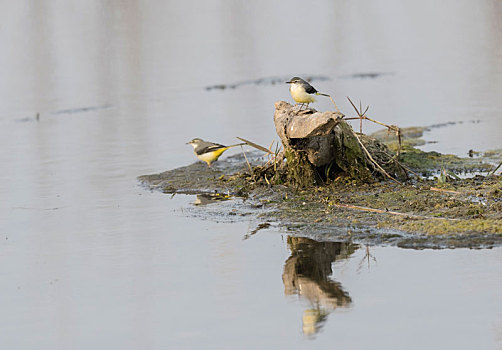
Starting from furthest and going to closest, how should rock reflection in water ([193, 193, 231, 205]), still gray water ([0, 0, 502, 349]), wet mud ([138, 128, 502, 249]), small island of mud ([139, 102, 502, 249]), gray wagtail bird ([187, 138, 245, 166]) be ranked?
gray wagtail bird ([187, 138, 245, 166])
rock reflection in water ([193, 193, 231, 205])
small island of mud ([139, 102, 502, 249])
wet mud ([138, 128, 502, 249])
still gray water ([0, 0, 502, 349])

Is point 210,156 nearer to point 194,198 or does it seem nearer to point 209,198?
point 194,198

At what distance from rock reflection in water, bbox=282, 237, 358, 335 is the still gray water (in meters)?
0.02

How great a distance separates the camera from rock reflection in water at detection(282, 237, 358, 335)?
646 centimetres

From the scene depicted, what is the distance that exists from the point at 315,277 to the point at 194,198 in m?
3.71

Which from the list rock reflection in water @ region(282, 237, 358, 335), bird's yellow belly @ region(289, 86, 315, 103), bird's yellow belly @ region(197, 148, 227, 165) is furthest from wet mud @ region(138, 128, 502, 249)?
bird's yellow belly @ region(289, 86, 315, 103)

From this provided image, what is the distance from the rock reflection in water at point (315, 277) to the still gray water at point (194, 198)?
23 millimetres

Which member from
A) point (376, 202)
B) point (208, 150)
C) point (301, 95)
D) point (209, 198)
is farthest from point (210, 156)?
point (376, 202)

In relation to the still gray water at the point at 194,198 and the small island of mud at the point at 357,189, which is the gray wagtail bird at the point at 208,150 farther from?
the still gray water at the point at 194,198

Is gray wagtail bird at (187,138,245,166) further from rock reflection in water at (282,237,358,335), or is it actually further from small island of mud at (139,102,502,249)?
rock reflection in water at (282,237,358,335)

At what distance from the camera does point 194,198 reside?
35.4ft

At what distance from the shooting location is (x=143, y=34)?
101 ft

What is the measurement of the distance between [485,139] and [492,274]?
6865 mm

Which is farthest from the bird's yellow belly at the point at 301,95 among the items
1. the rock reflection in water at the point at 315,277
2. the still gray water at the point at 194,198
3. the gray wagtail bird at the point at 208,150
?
the rock reflection in water at the point at 315,277

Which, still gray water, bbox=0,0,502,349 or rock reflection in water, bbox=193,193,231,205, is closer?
still gray water, bbox=0,0,502,349
